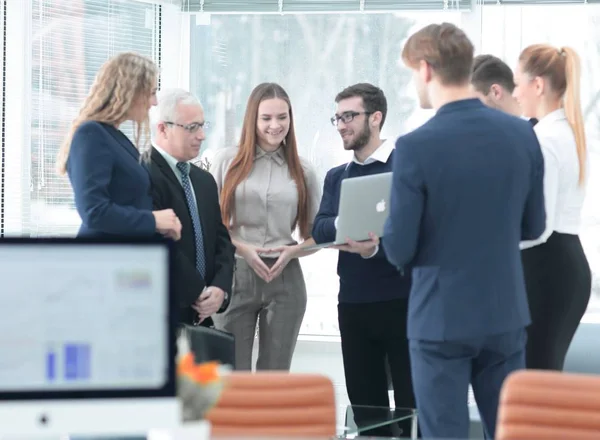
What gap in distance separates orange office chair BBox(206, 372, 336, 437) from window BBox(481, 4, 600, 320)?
3.87 meters

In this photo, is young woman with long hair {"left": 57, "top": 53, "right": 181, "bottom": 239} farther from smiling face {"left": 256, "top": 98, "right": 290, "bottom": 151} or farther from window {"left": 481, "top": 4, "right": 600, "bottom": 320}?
window {"left": 481, "top": 4, "right": 600, "bottom": 320}

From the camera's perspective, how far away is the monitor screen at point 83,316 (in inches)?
65.9

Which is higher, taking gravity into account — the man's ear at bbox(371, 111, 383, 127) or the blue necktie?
the man's ear at bbox(371, 111, 383, 127)

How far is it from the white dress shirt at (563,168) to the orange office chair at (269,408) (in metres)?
1.27

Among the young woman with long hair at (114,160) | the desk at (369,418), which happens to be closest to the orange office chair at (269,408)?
the desk at (369,418)

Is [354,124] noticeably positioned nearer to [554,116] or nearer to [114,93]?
[554,116]

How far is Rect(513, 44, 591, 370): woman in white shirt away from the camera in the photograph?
335cm

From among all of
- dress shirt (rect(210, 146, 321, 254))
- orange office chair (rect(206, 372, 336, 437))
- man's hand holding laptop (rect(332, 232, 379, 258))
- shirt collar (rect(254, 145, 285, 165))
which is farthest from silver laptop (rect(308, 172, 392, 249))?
orange office chair (rect(206, 372, 336, 437))

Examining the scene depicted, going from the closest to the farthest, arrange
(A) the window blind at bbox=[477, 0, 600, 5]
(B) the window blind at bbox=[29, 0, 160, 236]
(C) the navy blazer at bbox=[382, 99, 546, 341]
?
(C) the navy blazer at bbox=[382, 99, 546, 341], (B) the window blind at bbox=[29, 0, 160, 236], (A) the window blind at bbox=[477, 0, 600, 5]

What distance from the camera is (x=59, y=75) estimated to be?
17.5 feet

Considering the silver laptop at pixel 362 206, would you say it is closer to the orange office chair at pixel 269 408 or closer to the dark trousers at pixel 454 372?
the dark trousers at pixel 454 372

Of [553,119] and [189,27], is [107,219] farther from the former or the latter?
[189,27]

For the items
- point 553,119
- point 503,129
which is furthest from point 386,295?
point 503,129

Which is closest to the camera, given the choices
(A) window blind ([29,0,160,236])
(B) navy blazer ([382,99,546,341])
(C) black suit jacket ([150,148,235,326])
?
(B) navy blazer ([382,99,546,341])
